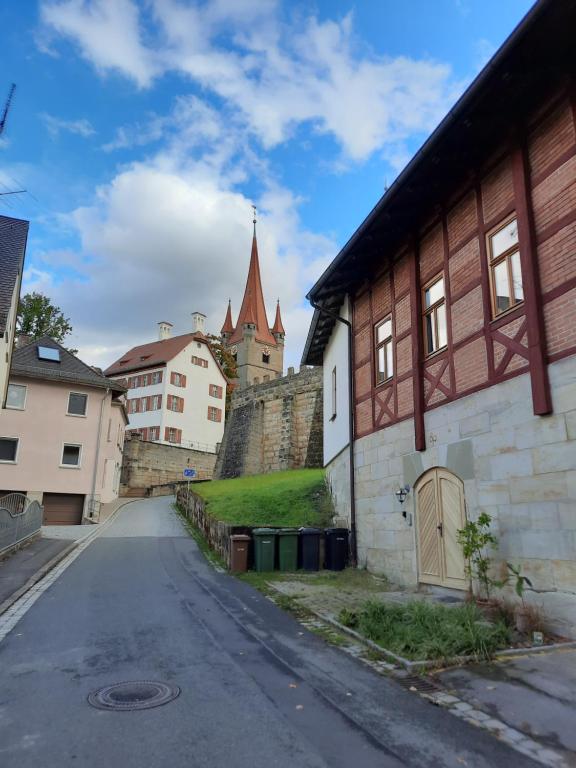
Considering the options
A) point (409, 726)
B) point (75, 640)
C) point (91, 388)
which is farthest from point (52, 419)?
point (409, 726)

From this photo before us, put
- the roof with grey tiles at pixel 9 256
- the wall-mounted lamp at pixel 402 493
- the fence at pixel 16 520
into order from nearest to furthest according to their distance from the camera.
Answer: the wall-mounted lamp at pixel 402 493, the fence at pixel 16 520, the roof with grey tiles at pixel 9 256

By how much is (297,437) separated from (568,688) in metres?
31.9

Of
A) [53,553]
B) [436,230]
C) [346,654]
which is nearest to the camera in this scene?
[346,654]

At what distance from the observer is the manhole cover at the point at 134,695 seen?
4707mm

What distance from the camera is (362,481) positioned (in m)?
13.2

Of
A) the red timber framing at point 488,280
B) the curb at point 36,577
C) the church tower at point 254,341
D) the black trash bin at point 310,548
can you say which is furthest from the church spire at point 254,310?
the red timber framing at point 488,280

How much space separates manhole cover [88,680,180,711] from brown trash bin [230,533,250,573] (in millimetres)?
7446

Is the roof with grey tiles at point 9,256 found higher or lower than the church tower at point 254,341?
lower

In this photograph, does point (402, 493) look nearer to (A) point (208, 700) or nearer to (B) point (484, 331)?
(B) point (484, 331)

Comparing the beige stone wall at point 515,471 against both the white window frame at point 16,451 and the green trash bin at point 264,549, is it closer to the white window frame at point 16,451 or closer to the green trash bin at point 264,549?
the green trash bin at point 264,549

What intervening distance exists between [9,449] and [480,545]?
24.9m

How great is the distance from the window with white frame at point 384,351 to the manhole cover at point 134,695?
8397mm

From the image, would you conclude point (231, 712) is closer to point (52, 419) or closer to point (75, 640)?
point (75, 640)

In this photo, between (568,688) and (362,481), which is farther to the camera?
(362,481)
